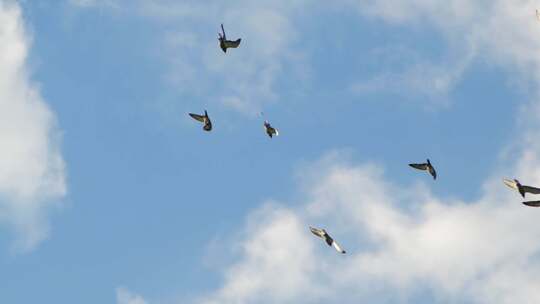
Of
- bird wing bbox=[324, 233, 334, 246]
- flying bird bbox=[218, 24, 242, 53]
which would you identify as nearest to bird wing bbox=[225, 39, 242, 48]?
flying bird bbox=[218, 24, 242, 53]

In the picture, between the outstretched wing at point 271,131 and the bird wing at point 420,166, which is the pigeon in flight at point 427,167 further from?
the outstretched wing at point 271,131

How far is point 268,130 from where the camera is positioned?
143 metres

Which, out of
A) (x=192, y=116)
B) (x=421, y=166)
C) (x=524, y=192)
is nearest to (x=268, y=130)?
(x=192, y=116)

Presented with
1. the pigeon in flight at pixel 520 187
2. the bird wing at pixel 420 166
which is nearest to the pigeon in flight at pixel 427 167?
the bird wing at pixel 420 166

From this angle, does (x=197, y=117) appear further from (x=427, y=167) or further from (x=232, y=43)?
(x=427, y=167)

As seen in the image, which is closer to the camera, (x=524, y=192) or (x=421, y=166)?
(x=524, y=192)

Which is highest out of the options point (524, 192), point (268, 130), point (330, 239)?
point (268, 130)

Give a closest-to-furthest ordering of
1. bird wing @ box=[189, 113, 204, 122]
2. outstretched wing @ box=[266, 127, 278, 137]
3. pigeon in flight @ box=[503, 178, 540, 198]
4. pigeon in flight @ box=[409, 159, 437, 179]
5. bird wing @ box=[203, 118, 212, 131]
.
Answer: pigeon in flight @ box=[503, 178, 540, 198] → pigeon in flight @ box=[409, 159, 437, 179] → bird wing @ box=[203, 118, 212, 131] → bird wing @ box=[189, 113, 204, 122] → outstretched wing @ box=[266, 127, 278, 137]

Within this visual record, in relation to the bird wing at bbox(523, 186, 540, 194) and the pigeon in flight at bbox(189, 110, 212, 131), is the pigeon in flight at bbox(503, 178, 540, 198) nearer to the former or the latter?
the bird wing at bbox(523, 186, 540, 194)

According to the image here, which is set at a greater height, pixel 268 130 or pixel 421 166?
pixel 268 130

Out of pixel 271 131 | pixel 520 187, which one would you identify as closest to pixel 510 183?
→ pixel 520 187

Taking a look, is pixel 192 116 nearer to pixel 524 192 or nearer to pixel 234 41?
pixel 234 41

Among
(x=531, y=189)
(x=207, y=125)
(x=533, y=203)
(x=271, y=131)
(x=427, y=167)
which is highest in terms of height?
(x=207, y=125)

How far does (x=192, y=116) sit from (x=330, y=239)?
29.1 m
